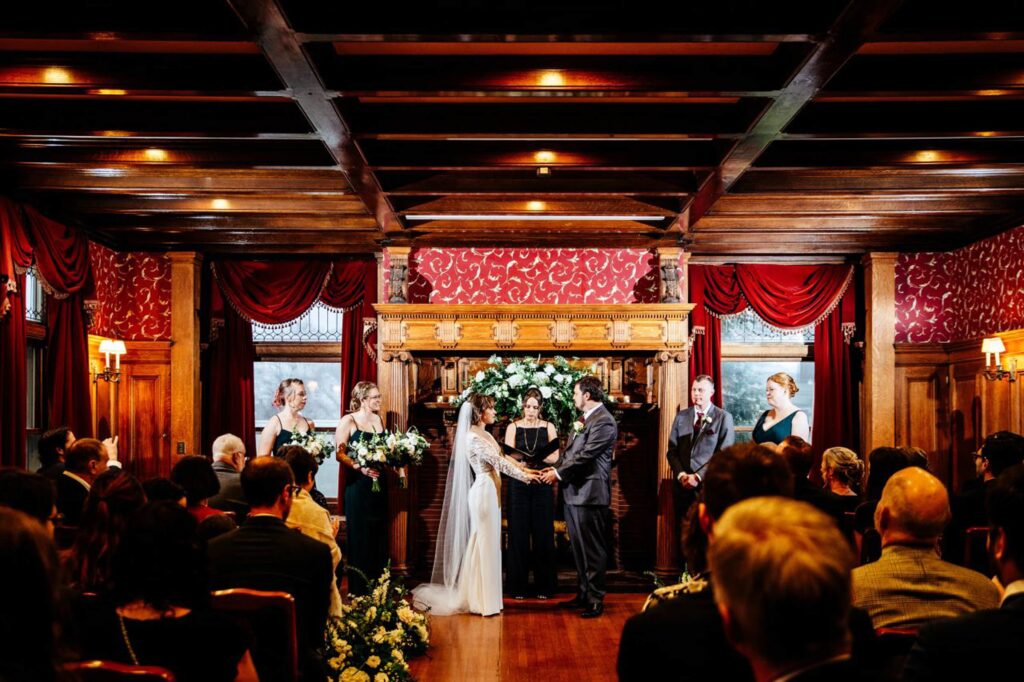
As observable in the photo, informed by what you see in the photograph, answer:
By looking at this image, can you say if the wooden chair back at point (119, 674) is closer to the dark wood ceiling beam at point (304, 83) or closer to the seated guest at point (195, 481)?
the seated guest at point (195, 481)

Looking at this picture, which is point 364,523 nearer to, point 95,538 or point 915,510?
point 95,538

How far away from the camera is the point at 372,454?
7.56 metres

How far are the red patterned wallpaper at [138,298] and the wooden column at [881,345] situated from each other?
7.07 meters

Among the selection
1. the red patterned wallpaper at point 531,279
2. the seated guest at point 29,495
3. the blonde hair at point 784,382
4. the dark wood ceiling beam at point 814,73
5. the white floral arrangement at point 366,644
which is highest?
the dark wood ceiling beam at point 814,73

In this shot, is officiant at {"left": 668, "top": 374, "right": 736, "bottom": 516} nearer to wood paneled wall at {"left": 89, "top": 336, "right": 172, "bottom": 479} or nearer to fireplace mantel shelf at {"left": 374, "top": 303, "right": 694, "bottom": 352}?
fireplace mantel shelf at {"left": 374, "top": 303, "right": 694, "bottom": 352}

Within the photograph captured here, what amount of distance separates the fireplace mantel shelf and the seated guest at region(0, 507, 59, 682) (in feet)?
23.9

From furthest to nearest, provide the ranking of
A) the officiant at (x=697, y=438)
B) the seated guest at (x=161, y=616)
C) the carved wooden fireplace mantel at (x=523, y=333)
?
the carved wooden fireplace mantel at (x=523, y=333), the officiant at (x=697, y=438), the seated guest at (x=161, y=616)

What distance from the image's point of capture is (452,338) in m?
8.91

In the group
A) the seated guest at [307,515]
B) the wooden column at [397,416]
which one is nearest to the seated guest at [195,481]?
the seated guest at [307,515]

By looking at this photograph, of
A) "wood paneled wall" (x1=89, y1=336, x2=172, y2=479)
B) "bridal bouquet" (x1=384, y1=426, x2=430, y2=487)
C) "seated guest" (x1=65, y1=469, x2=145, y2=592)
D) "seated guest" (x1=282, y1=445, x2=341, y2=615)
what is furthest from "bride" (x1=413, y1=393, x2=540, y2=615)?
"seated guest" (x1=65, y1=469, x2=145, y2=592)

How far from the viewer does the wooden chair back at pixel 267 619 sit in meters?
2.87

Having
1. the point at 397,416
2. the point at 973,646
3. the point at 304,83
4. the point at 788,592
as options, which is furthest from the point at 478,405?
the point at 788,592

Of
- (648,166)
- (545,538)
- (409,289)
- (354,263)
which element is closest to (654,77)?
(648,166)

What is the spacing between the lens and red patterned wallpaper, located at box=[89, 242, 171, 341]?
945cm
